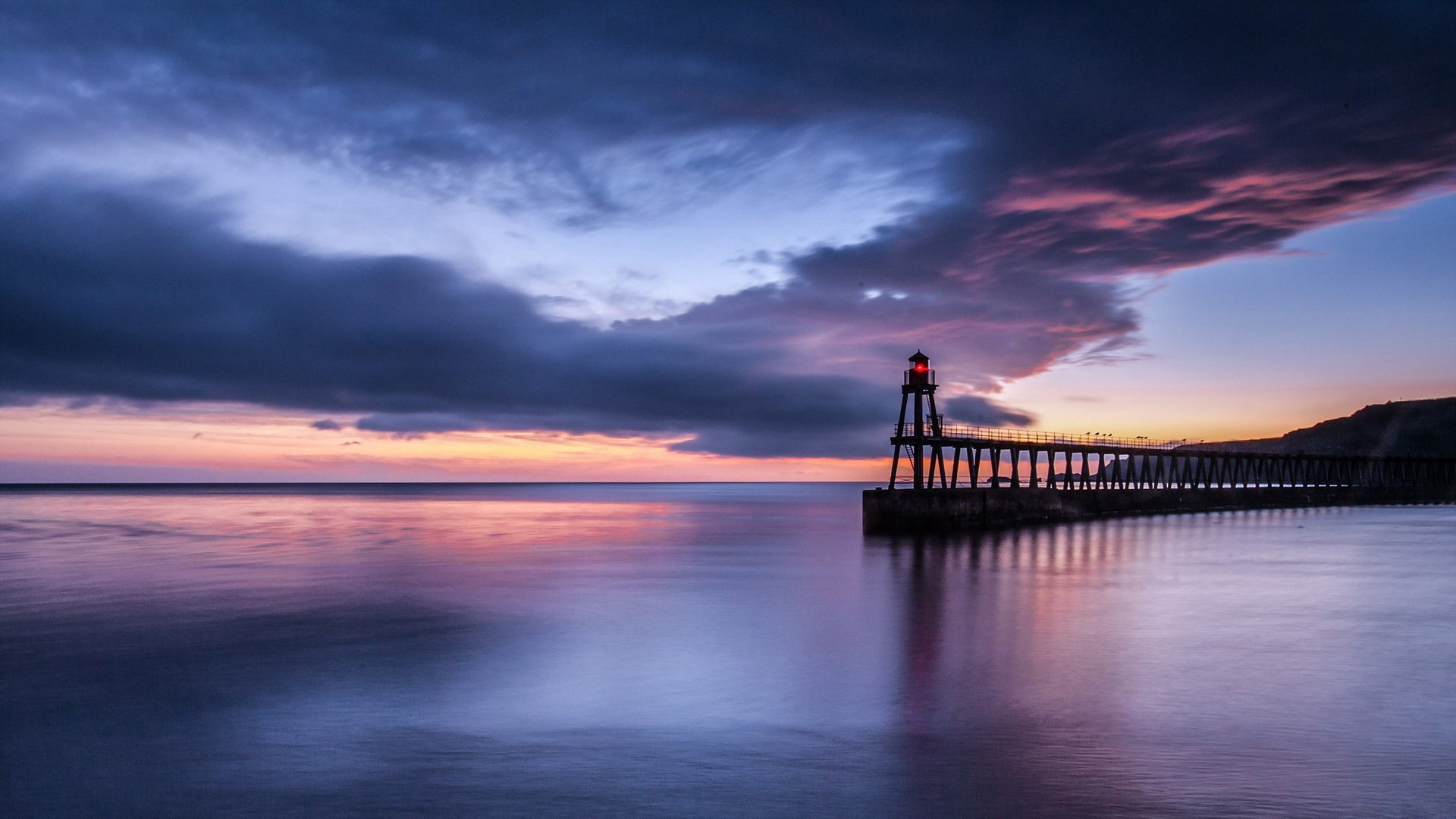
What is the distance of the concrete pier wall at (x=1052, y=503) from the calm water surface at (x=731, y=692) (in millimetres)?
11181

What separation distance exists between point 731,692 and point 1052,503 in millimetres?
41935

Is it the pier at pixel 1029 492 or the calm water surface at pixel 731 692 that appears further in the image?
the pier at pixel 1029 492

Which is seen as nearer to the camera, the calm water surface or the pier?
the calm water surface

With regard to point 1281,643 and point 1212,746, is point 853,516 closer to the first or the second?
point 1281,643

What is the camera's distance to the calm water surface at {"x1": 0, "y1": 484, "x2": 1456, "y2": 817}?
27.2 ft

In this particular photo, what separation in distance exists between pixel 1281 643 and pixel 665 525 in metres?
50.1

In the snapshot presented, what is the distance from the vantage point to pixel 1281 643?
16703mm

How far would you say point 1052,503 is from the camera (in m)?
50.7

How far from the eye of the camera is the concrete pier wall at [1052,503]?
4131cm

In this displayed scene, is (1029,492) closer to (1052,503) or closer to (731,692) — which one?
(1052,503)

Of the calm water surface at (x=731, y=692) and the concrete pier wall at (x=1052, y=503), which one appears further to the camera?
the concrete pier wall at (x=1052, y=503)

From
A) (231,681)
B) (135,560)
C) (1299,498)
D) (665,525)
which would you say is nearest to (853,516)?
(665,525)

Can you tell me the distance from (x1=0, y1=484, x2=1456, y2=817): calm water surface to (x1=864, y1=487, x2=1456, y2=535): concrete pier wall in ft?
36.7

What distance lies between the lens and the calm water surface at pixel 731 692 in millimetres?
8289
